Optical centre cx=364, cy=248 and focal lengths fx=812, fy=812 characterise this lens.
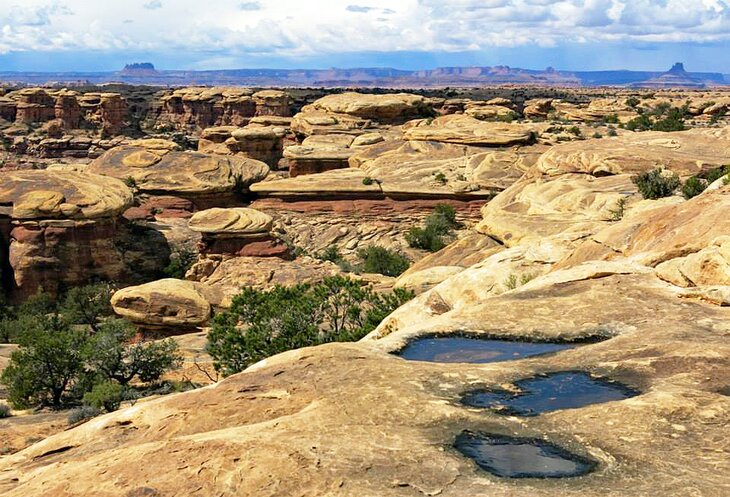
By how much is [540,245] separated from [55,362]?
11527mm

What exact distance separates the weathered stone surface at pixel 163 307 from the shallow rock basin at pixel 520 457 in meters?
19.7

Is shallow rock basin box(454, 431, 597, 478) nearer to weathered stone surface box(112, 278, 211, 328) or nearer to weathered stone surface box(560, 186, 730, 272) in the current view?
weathered stone surface box(560, 186, 730, 272)

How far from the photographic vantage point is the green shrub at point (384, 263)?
3228cm

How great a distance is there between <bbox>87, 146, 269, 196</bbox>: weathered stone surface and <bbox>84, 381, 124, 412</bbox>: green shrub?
21419 millimetres

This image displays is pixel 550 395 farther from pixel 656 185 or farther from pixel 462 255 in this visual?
pixel 656 185

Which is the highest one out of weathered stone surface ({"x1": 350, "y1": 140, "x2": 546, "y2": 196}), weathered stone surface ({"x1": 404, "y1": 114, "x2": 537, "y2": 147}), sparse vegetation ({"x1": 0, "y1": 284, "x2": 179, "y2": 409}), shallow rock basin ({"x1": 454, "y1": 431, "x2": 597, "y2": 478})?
shallow rock basin ({"x1": 454, "y1": 431, "x2": 597, "y2": 478})

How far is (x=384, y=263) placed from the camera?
32875 millimetres

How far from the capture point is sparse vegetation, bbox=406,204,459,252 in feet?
115

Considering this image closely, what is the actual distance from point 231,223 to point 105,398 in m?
15.1

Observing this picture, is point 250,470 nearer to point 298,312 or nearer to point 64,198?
point 298,312

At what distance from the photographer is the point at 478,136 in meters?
43.2

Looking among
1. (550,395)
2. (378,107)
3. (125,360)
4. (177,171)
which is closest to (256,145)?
(378,107)

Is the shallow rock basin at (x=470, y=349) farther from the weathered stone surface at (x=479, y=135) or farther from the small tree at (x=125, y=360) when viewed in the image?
the weathered stone surface at (x=479, y=135)

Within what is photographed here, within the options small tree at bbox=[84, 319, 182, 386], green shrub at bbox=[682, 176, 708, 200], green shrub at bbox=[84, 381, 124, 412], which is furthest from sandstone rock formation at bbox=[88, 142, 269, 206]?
green shrub at bbox=[682, 176, 708, 200]
